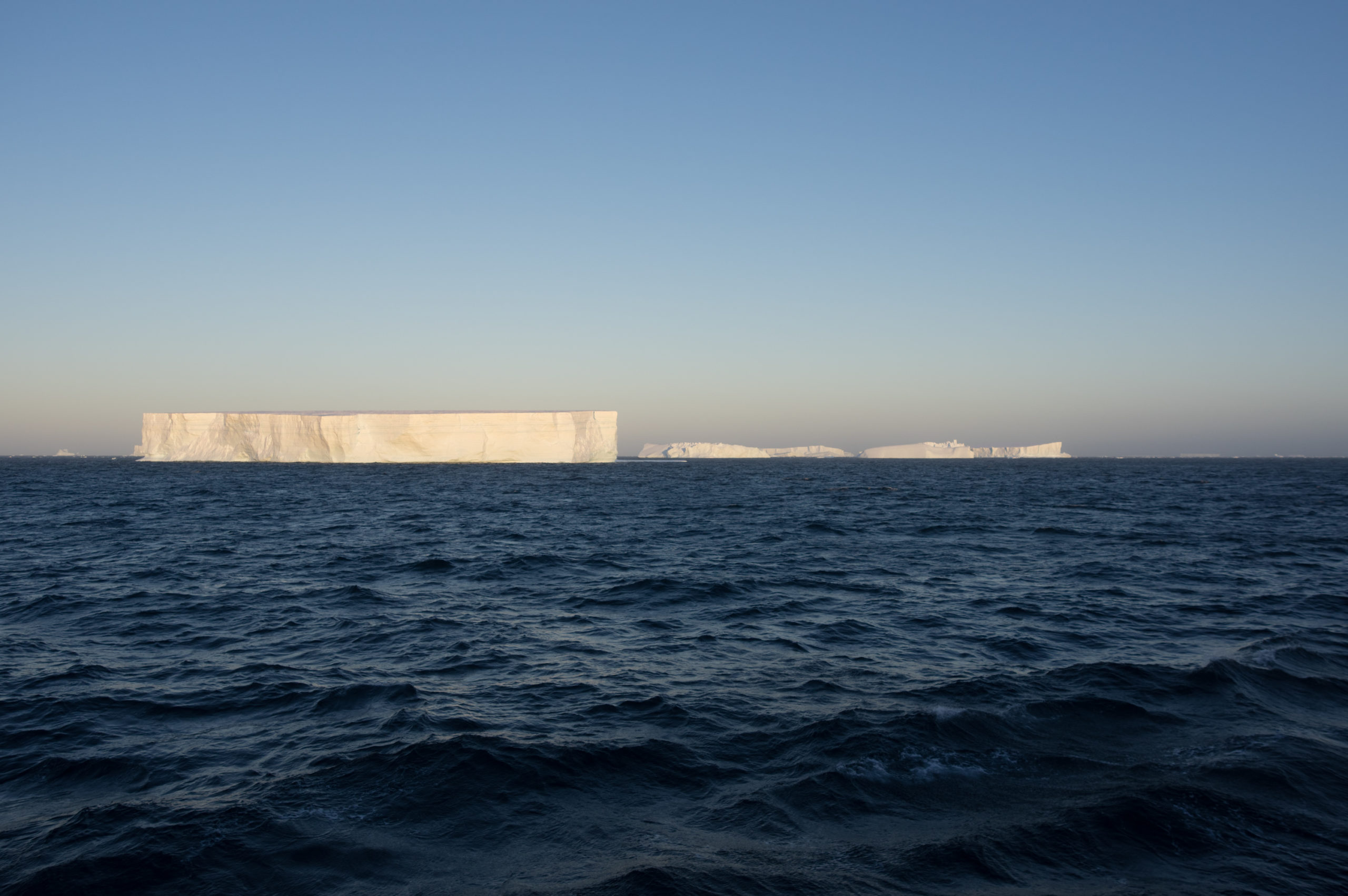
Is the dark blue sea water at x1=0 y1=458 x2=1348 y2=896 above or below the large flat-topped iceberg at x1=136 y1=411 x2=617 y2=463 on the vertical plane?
below

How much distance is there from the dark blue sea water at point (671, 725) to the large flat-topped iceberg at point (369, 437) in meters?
49.8

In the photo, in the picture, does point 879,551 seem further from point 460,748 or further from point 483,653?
point 460,748

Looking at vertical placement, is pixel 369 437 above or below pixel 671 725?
above

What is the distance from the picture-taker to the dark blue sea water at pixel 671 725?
4414 millimetres

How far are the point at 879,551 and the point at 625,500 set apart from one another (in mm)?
19134

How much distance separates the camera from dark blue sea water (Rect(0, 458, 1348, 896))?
4.41m

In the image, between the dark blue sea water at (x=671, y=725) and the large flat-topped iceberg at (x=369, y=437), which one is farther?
the large flat-topped iceberg at (x=369, y=437)

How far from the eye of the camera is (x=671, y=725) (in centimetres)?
651

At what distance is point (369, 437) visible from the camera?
214 ft

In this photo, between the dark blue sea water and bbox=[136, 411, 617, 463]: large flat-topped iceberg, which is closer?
the dark blue sea water

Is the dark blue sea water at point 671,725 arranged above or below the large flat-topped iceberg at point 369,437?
below

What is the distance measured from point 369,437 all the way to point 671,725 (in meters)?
64.7

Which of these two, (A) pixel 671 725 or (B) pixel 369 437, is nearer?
(A) pixel 671 725

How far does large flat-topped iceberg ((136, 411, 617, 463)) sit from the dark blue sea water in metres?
49.8
